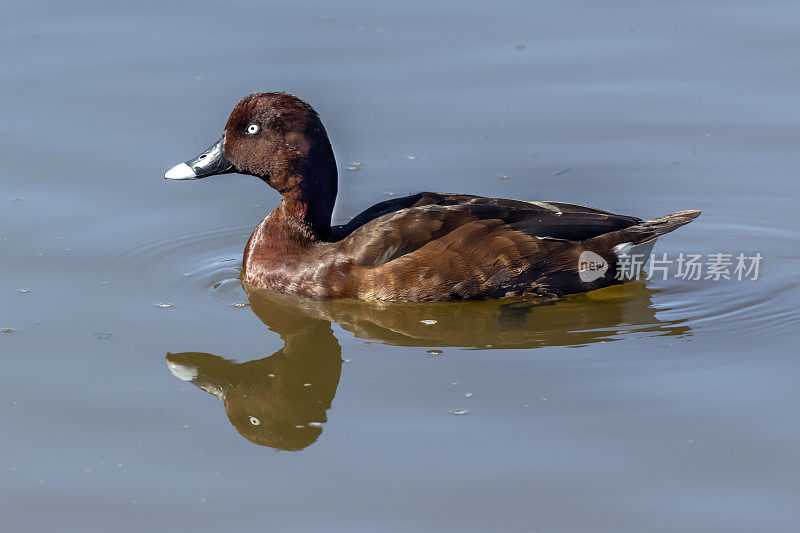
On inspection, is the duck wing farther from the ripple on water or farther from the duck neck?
the ripple on water

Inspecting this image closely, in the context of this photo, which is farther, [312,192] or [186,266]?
[186,266]

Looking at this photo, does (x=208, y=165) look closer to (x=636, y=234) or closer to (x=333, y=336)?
(x=333, y=336)

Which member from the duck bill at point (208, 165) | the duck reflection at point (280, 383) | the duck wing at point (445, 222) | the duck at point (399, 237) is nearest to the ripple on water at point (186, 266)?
the duck at point (399, 237)

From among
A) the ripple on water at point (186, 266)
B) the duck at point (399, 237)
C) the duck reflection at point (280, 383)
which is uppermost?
the duck at point (399, 237)

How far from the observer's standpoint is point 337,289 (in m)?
7.57

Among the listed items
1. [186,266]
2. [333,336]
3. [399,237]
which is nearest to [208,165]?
[186,266]

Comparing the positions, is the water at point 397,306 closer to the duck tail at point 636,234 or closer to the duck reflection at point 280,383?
the duck reflection at point 280,383

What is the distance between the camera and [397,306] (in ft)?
24.5

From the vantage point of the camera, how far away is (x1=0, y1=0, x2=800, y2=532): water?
530cm

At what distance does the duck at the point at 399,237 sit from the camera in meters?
7.42

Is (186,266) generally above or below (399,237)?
below

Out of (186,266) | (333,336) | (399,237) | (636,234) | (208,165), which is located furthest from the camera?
(186,266)

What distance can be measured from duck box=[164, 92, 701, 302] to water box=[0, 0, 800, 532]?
0.18 m

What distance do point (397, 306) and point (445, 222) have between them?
2.05 feet
